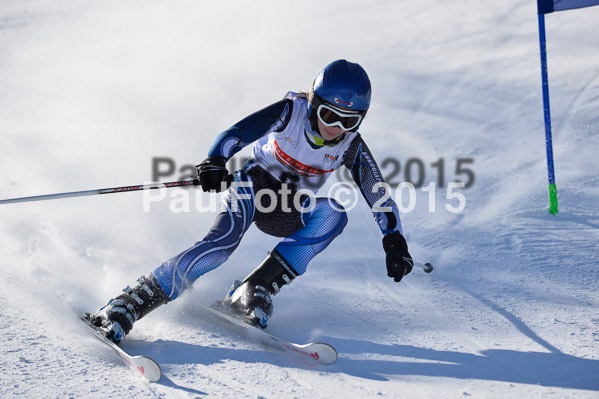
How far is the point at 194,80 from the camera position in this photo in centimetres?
1129

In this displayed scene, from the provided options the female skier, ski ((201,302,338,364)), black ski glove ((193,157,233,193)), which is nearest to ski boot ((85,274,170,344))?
the female skier

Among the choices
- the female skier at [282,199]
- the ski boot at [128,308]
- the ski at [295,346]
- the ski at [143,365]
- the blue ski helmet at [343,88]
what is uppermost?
the blue ski helmet at [343,88]

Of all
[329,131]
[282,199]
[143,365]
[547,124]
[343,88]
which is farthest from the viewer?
[547,124]

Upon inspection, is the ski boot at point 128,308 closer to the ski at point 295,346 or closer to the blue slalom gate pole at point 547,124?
the ski at point 295,346

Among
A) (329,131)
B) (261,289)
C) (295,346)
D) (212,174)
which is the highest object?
(329,131)

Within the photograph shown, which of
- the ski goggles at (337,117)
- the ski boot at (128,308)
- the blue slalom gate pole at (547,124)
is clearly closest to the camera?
the ski boot at (128,308)

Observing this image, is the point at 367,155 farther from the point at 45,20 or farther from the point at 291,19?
the point at 45,20

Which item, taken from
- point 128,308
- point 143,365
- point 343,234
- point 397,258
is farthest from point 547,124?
point 143,365

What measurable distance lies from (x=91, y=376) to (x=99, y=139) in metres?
5.64

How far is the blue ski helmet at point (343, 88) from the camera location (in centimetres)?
287

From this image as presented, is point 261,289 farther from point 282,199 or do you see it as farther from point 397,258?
point 397,258

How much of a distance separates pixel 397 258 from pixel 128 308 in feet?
4.41

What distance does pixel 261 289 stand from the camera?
3.07 meters

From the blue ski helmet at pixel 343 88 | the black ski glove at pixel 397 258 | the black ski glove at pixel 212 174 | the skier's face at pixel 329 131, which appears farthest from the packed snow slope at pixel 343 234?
the blue ski helmet at pixel 343 88
